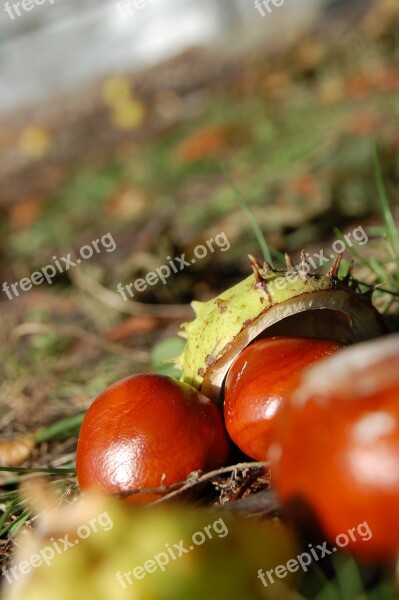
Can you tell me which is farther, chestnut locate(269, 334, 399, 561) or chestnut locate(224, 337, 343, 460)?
chestnut locate(224, 337, 343, 460)

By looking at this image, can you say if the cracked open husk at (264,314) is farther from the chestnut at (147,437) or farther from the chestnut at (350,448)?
the chestnut at (350,448)

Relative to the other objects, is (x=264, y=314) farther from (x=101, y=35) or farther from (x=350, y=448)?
(x=101, y=35)

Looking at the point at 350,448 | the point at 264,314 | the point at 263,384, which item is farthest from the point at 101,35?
the point at 350,448

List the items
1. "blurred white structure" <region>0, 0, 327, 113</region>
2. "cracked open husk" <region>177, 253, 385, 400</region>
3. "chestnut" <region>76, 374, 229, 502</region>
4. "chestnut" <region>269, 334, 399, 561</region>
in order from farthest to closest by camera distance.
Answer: "blurred white structure" <region>0, 0, 327, 113</region> → "cracked open husk" <region>177, 253, 385, 400</region> → "chestnut" <region>76, 374, 229, 502</region> → "chestnut" <region>269, 334, 399, 561</region>

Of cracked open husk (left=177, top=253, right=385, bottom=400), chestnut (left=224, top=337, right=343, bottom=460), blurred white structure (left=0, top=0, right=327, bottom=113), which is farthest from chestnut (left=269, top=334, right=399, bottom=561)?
blurred white structure (left=0, top=0, right=327, bottom=113)

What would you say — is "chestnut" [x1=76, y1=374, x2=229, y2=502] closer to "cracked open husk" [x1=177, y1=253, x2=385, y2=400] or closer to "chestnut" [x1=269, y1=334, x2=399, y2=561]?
"cracked open husk" [x1=177, y1=253, x2=385, y2=400]
